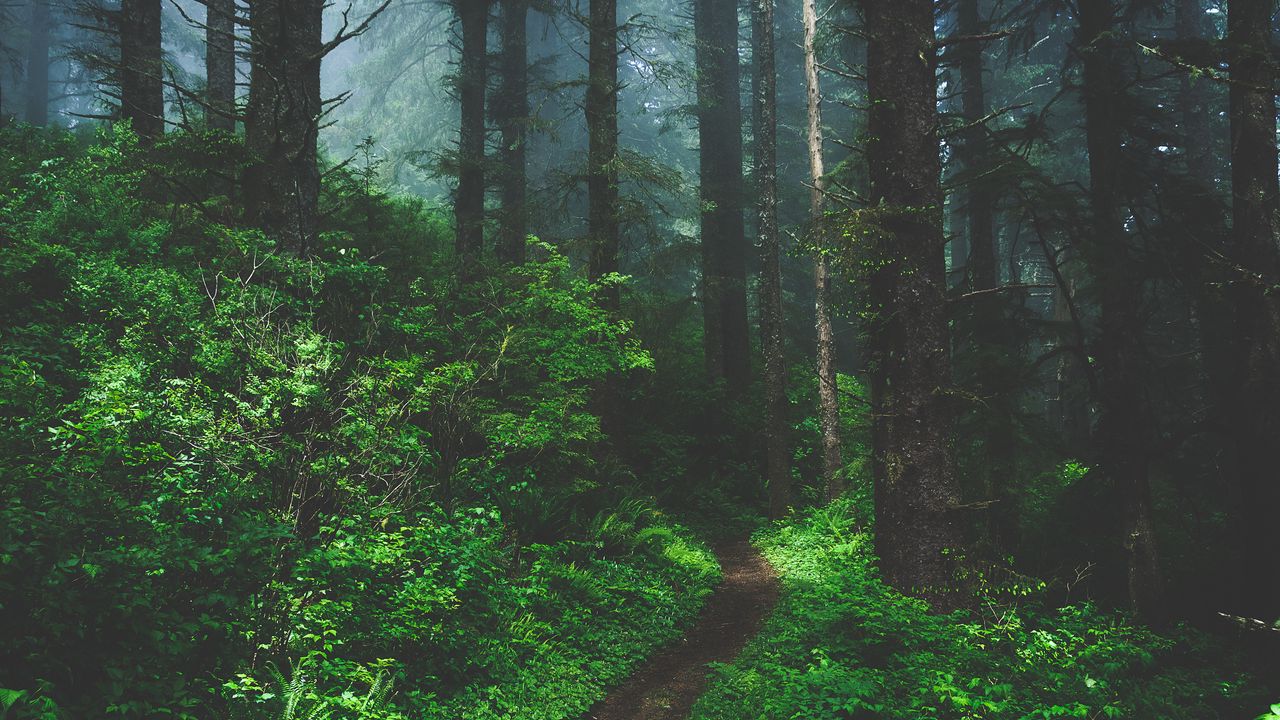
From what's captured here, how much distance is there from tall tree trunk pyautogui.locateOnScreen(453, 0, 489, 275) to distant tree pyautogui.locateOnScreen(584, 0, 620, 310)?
390cm

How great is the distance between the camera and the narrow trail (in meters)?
6.38

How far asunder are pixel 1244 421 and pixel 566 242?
360 inches

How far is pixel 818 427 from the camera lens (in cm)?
1680

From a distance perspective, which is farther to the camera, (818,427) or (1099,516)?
(818,427)

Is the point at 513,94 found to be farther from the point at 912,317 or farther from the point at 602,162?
the point at 912,317

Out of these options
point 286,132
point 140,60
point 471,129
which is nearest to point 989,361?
point 286,132

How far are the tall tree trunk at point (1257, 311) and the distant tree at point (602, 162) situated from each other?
8037 millimetres

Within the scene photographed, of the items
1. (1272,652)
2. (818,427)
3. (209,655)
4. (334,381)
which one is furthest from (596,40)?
(1272,652)

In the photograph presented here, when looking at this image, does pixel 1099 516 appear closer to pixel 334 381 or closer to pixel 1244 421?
pixel 1244 421

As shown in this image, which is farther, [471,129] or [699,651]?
[471,129]

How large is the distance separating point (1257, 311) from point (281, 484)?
979cm

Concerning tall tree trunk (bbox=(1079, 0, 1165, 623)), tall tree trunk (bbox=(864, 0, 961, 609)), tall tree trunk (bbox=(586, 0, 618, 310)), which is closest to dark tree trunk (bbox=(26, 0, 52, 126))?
tall tree trunk (bbox=(586, 0, 618, 310))

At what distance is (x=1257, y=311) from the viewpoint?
769cm

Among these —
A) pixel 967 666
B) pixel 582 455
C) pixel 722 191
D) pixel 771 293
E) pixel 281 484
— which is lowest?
pixel 967 666
